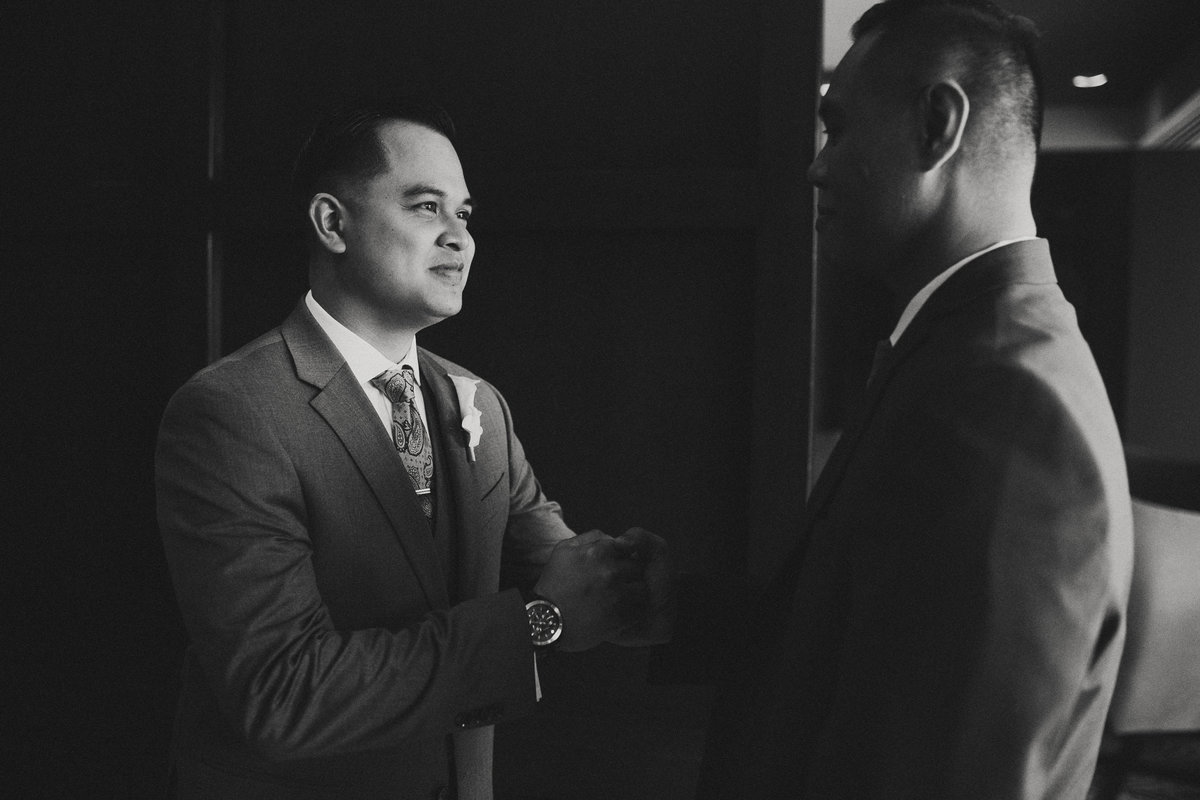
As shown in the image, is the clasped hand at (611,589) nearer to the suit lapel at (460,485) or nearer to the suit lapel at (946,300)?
the suit lapel at (460,485)

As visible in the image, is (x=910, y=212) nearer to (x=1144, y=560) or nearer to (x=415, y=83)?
(x=415, y=83)

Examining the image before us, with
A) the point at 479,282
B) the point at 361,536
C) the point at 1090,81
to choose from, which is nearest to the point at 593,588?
the point at 361,536

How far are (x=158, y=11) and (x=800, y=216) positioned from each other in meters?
1.61

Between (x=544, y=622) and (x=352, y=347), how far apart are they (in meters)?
0.56

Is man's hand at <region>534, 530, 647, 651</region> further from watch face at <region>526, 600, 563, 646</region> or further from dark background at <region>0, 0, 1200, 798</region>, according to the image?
dark background at <region>0, 0, 1200, 798</region>

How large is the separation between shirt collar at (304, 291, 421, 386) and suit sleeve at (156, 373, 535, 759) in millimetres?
191

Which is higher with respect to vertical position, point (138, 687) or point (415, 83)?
point (415, 83)

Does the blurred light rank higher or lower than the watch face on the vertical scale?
higher

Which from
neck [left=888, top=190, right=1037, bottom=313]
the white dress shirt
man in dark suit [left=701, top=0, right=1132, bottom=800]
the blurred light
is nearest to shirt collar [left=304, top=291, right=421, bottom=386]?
the white dress shirt

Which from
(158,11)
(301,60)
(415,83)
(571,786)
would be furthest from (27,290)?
(571,786)

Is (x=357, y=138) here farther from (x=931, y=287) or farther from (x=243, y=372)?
(x=931, y=287)

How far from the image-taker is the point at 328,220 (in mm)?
1616

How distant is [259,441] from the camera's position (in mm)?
1398

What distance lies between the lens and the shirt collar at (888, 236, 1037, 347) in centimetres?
111
